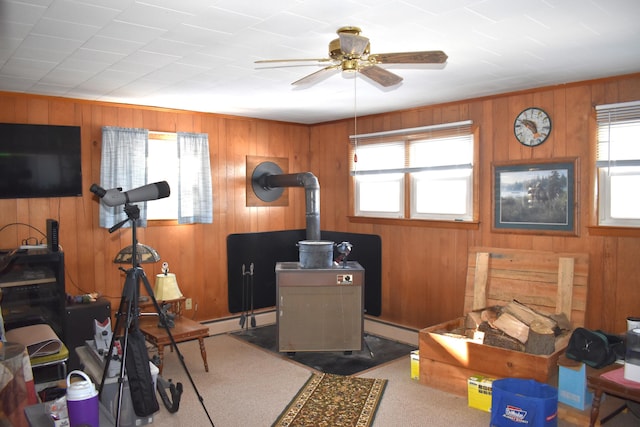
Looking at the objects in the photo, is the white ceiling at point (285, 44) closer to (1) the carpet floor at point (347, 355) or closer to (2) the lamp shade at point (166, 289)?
(2) the lamp shade at point (166, 289)

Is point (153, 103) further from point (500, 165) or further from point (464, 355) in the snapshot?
point (464, 355)

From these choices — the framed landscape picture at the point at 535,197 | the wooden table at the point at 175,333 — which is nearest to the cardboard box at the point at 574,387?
the framed landscape picture at the point at 535,197

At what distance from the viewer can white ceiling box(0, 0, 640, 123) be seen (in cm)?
222

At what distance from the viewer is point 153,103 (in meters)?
4.48

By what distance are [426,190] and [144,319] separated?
2.71 metres

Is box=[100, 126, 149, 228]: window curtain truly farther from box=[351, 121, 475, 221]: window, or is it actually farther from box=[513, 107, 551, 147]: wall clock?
box=[513, 107, 551, 147]: wall clock

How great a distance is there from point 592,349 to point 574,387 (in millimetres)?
255

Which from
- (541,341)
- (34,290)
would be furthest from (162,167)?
(541,341)

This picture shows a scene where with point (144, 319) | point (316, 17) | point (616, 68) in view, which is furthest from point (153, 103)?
point (616, 68)

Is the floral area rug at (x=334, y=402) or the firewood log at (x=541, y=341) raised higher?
the firewood log at (x=541, y=341)

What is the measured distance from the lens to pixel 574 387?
9.98 ft

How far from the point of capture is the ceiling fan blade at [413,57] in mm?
2262

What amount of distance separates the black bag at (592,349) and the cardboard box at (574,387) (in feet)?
0.20

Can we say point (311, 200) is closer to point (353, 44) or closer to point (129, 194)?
point (129, 194)
